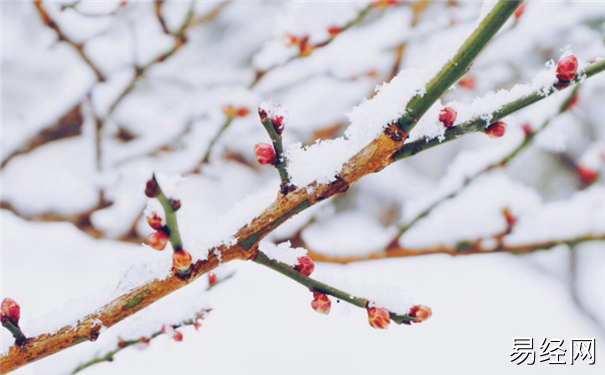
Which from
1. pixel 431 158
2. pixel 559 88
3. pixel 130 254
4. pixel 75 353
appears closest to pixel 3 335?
pixel 130 254

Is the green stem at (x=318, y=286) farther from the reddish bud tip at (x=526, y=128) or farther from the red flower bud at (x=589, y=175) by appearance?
the red flower bud at (x=589, y=175)

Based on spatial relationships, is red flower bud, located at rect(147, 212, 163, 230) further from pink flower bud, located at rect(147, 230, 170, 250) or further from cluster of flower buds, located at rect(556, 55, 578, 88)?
cluster of flower buds, located at rect(556, 55, 578, 88)

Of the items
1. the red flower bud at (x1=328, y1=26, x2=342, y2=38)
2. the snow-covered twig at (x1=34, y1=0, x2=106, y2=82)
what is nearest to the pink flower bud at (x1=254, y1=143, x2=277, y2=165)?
the red flower bud at (x1=328, y1=26, x2=342, y2=38)

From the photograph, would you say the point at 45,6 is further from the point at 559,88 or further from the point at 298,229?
the point at 559,88

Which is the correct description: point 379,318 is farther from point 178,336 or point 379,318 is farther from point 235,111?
point 235,111

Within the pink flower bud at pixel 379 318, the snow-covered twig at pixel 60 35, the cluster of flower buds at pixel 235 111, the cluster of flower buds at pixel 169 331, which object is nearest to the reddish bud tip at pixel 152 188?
the pink flower bud at pixel 379 318

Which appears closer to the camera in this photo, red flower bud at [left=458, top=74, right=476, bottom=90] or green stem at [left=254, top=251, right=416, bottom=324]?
green stem at [left=254, top=251, right=416, bottom=324]
